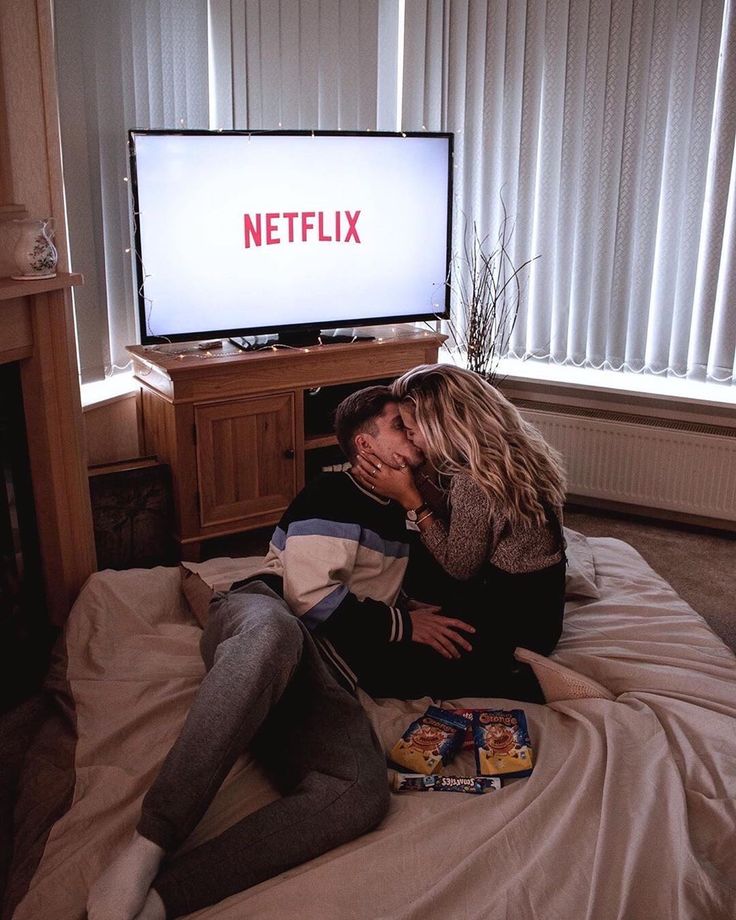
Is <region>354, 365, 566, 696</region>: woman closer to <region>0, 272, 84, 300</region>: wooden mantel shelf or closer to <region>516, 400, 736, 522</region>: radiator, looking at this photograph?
<region>0, 272, 84, 300</region>: wooden mantel shelf

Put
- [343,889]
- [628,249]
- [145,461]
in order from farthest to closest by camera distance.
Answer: [628,249], [145,461], [343,889]

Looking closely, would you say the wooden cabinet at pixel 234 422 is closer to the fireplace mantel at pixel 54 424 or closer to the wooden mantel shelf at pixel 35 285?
the fireplace mantel at pixel 54 424

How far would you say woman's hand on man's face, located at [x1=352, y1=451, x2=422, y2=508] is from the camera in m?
2.12

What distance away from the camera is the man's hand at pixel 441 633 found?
2.07 meters

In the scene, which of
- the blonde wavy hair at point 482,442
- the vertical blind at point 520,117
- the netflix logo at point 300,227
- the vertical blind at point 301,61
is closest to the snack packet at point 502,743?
the blonde wavy hair at point 482,442

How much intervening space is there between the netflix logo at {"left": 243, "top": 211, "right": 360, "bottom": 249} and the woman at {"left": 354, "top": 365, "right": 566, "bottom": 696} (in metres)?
1.50

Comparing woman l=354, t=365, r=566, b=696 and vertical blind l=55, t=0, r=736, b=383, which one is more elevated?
vertical blind l=55, t=0, r=736, b=383

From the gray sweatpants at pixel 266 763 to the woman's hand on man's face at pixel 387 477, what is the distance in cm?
37

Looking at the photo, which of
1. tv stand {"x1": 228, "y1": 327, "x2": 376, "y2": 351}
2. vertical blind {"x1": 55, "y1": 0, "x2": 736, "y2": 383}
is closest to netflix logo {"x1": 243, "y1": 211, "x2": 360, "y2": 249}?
tv stand {"x1": 228, "y1": 327, "x2": 376, "y2": 351}

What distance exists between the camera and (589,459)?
153 inches

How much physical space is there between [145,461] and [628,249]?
202 centimetres

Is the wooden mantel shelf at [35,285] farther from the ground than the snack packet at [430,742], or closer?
farther from the ground

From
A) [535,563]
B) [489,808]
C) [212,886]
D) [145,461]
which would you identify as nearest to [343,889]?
[212,886]

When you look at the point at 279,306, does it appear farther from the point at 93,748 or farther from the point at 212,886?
the point at 212,886
